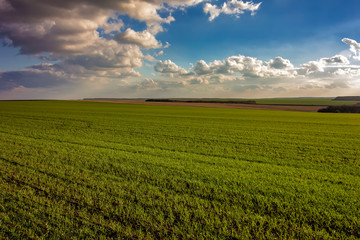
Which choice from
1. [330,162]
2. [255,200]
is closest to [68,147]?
[255,200]

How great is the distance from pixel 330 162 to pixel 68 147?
11964 mm

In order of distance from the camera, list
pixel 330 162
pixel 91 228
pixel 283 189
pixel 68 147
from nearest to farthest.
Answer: pixel 91 228, pixel 283 189, pixel 330 162, pixel 68 147

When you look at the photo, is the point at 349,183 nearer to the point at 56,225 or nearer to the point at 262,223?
the point at 262,223

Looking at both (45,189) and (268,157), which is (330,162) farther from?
(45,189)

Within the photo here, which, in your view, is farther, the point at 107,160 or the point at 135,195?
the point at 107,160

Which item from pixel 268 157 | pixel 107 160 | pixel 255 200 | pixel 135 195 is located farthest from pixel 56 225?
pixel 268 157

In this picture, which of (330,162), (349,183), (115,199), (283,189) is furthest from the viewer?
(330,162)

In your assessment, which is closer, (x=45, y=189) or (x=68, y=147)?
(x=45, y=189)

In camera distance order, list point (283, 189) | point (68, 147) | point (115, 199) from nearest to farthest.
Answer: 1. point (115, 199)
2. point (283, 189)
3. point (68, 147)

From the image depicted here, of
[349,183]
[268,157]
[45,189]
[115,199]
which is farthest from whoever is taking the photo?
[268,157]

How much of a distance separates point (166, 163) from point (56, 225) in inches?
163

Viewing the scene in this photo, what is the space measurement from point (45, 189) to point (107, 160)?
8.72 ft

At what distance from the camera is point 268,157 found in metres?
8.73

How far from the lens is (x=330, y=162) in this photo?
8164 mm
